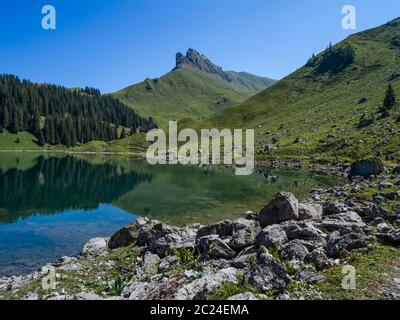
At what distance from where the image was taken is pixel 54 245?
3525 centimetres

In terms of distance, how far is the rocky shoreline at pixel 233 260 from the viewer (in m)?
14.8

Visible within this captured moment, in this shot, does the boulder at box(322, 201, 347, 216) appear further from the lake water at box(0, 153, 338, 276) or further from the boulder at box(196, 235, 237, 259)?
the lake water at box(0, 153, 338, 276)

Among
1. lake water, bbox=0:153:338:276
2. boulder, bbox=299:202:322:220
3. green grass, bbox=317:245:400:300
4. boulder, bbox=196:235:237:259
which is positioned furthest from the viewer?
lake water, bbox=0:153:338:276

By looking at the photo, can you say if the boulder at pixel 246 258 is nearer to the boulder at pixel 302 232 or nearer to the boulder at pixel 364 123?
the boulder at pixel 302 232

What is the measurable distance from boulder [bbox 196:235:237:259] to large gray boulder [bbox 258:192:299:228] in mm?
4974

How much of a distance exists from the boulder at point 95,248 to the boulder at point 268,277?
16.6m

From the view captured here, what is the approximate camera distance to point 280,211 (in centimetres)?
2378

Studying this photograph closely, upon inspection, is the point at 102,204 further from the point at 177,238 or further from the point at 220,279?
the point at 220,279

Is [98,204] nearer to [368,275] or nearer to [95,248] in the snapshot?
[95,248]

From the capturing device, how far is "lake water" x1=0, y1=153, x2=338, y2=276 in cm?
3544

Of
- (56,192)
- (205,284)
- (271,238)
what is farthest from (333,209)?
(56,192)

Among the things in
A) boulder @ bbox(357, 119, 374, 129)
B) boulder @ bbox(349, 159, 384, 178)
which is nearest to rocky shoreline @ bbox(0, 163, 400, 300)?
boulder @ bbox(349, 159, 384, 178)
